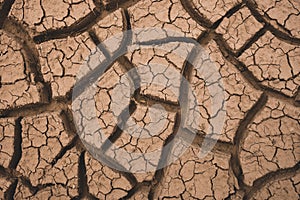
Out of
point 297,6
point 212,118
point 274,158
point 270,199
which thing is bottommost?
point 270,199

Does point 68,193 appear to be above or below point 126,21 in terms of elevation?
below

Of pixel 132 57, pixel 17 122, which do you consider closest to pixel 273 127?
pixel 132 57

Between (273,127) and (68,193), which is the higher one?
(273,127)

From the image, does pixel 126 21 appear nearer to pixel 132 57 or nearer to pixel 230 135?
pixel 132 57

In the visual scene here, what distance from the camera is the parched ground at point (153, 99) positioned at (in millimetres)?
2045

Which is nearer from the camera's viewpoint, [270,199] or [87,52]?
[270,199]

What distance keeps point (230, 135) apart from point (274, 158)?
0.21m

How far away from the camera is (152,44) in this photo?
2.19 metres

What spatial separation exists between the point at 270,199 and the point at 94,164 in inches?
30.5

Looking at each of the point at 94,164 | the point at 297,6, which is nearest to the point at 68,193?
the point at 94,164

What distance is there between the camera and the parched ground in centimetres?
204

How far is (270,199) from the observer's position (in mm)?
1987

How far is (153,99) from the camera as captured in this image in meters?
2.14

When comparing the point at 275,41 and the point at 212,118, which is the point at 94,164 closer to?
the point at 212,118
